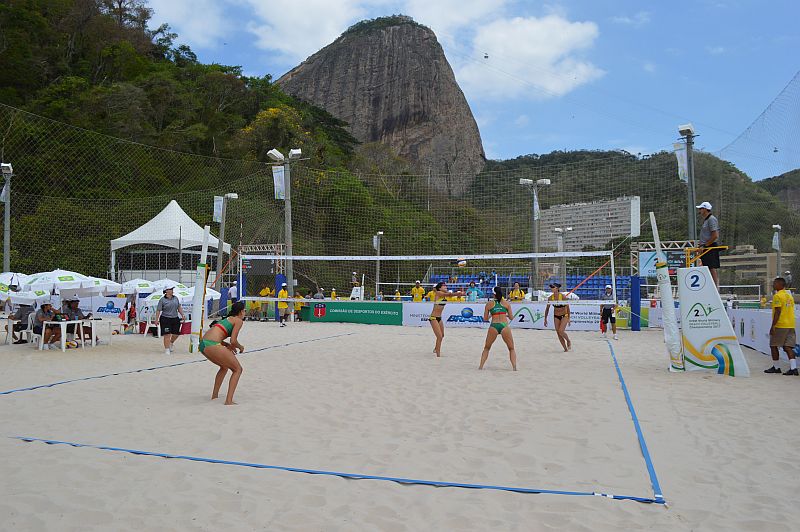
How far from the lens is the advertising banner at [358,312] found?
54.1 feet

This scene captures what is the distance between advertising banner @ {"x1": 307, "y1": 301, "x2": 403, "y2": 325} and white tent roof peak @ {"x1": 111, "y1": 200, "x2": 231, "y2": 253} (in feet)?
20.3

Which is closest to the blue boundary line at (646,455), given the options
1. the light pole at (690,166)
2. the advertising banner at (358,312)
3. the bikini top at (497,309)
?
the bikini top at (497,309)

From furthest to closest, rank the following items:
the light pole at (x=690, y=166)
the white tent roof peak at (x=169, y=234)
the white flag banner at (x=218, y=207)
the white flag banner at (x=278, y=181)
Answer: the white tent roof peak at (x=169, y=234)
the white flag banner at (x=218, y=207)
the white flag banner at (x=278, y=181)
the light pole at (x=690, y=166)

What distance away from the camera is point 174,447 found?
3904 mm

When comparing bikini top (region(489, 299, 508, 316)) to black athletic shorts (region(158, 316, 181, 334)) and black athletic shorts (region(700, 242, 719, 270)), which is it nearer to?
black athletic shorts (region(700, 242, 719, 270))

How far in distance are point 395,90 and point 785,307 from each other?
220 feet

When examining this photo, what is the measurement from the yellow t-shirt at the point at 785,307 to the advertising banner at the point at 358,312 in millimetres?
10379

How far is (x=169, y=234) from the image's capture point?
70.1 ft

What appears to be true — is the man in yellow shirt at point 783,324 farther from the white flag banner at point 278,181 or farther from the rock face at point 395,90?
the rock face at point 395,90

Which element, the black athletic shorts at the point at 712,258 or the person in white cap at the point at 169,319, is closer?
the black athletic shorts at the point at 712,258

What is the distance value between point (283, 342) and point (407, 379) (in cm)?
493

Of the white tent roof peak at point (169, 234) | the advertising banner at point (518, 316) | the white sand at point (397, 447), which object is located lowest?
the white sand at point (397, 447)

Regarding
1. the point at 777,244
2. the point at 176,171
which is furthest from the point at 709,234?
the point at 176,171

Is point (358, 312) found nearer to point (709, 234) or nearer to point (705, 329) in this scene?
point (705, 329)
